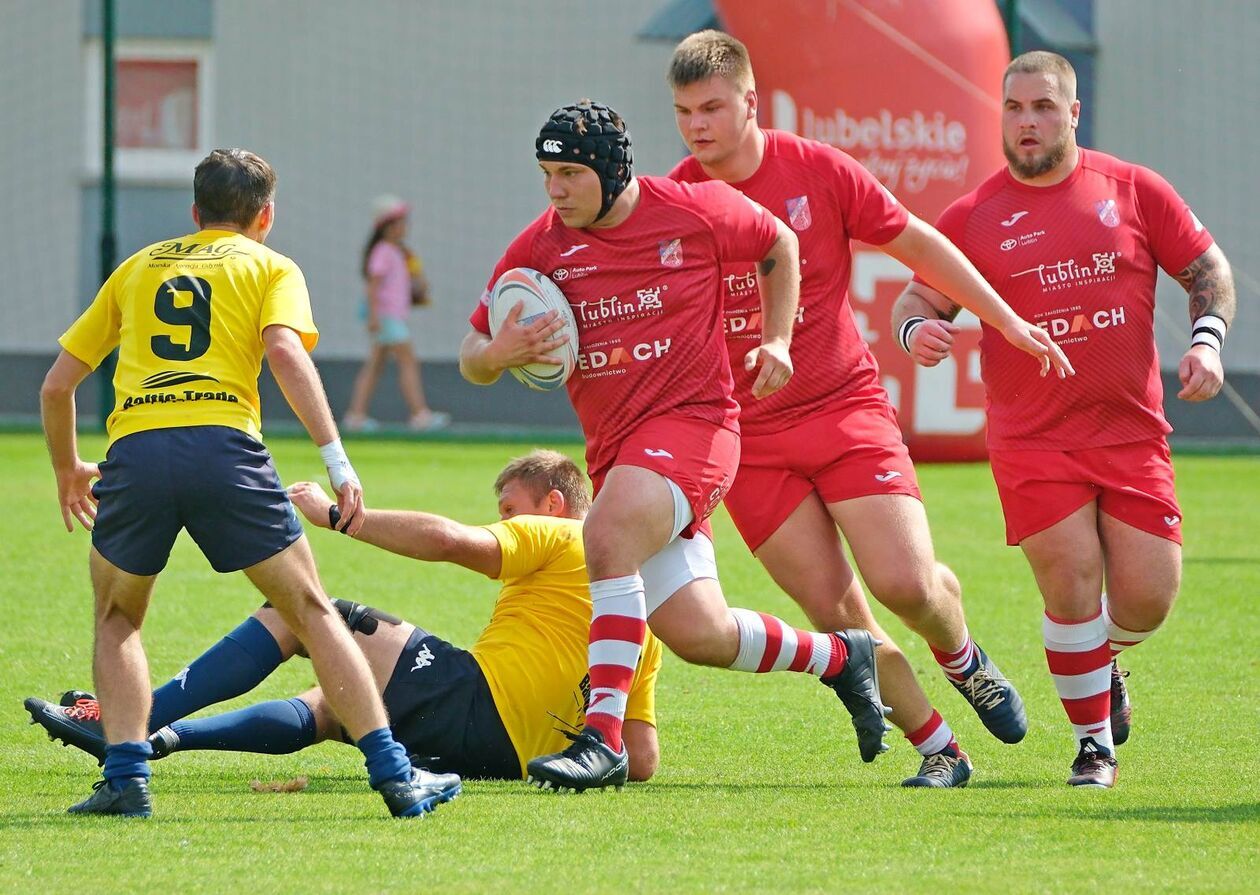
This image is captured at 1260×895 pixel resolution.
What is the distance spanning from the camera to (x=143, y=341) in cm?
477

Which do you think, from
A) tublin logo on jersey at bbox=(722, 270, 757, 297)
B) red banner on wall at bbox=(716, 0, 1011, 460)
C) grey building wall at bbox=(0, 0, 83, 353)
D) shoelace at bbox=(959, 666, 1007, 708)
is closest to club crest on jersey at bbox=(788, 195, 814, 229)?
tublin logo on jersey at bbox=(722, 270, 757, 297)

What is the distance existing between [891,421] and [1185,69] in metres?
→ 14.6

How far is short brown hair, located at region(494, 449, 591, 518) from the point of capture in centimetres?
579

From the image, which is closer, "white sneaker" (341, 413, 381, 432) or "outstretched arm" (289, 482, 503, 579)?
"outstretched arm" (289, 482, 503, 579)

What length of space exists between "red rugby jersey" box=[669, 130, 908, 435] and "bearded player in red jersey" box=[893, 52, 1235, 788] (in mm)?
231

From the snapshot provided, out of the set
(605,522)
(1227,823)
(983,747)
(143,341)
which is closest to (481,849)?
(605,522)

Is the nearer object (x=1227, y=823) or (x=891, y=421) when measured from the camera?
(x=1227, y=823)

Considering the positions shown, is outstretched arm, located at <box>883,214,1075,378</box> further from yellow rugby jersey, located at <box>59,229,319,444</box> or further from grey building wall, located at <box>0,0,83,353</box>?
grey building wall, located at <box>0,0,83,353</box>

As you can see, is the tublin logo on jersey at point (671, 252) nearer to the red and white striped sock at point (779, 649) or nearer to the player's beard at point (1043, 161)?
the red and white striped sock at point (779, 649)

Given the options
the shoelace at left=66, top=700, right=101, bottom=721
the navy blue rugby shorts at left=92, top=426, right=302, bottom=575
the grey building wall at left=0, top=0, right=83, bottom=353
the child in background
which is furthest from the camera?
the grey building wall at left=0, top=0, right=83, bottom=353

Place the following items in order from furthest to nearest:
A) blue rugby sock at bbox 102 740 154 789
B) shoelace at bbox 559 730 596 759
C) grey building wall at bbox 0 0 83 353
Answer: grey building wall at bbox 0 0 83 353
shoelace at bbox 559 730 596 759
blue rugby sock at bbox 102 740 154 789

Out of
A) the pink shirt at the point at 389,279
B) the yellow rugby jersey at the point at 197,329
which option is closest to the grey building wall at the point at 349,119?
the pink shirt at the point at 389,279

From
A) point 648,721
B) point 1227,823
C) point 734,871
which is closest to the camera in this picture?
point 734,871

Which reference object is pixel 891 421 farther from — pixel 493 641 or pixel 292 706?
pixel 292 706
